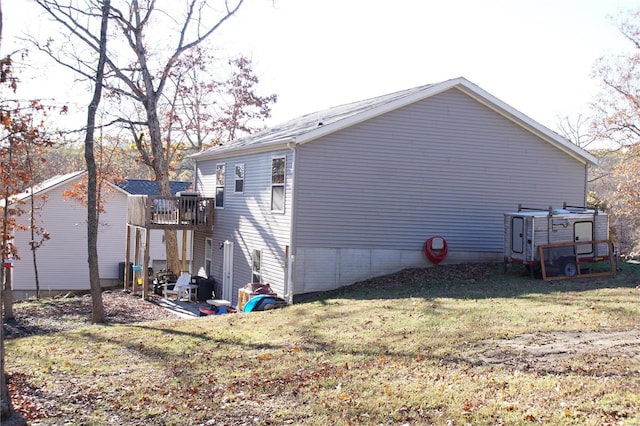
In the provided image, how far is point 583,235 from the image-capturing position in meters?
17.1

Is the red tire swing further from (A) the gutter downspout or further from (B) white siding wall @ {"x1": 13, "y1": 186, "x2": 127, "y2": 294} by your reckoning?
(B) white siding wall @ {"x1": 13, "y1": 186, "x2": 127, "y2": 294}

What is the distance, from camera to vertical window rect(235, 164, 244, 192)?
21.1 meters

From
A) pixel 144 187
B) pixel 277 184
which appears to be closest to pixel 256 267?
pixel 277 184

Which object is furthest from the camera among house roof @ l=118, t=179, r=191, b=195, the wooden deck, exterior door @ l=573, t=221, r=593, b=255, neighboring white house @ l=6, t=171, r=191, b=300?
house roof @ l=118, t=179, r=191, b=195

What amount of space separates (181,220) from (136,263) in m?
3.76

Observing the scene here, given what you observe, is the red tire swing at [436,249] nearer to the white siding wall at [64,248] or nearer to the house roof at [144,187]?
the house roof at [144,187]

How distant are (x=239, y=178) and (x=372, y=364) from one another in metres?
13.2

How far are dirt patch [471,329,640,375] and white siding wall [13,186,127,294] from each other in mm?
25713

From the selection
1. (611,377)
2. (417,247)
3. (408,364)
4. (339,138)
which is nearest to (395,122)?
(339,138)

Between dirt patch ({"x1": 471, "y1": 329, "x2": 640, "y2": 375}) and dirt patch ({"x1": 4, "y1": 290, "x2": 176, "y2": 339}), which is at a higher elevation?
dirt patch ({"x1": 471, "y1": 329, "x2": 640, "y2": 375})

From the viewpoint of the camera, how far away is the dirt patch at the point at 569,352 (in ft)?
25.8

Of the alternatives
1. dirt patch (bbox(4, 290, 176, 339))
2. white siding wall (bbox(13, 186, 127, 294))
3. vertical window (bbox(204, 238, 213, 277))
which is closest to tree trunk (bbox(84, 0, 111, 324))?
dirt patch (bbox(4, 290, 176, 339))

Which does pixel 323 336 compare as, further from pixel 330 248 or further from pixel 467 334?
pixel 330 248

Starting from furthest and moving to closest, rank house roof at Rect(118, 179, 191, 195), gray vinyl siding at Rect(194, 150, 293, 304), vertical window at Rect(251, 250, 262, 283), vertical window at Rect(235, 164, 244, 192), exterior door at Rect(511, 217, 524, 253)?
1. house roof at Rect(118, 179, 191, 195)
2. vertical window at Rect(235, 164, 244, 192)
3. vertical window at Rect(251, 250, 262, 283)
4. gray vinyl siding at Rect(194, 150, 293, 304)
5. exterior door at Rect(511, 217, 524, 253)
